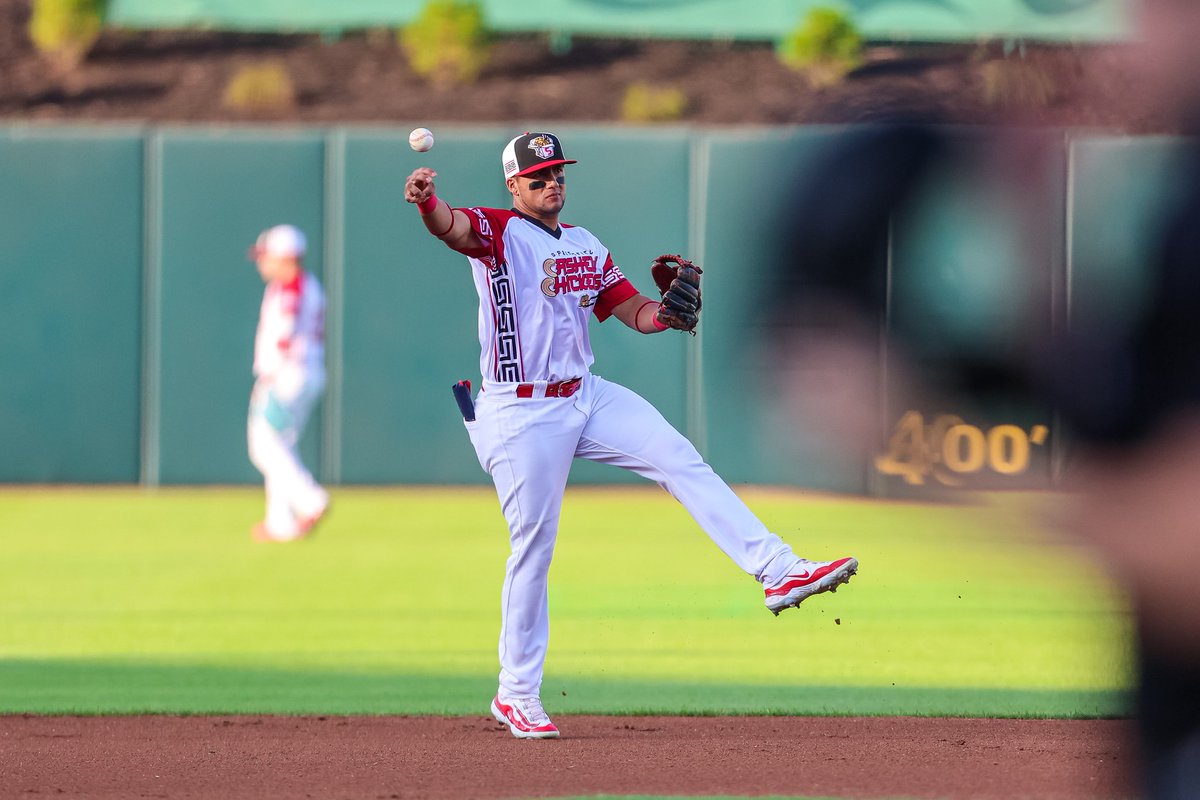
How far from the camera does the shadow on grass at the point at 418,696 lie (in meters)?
5.96

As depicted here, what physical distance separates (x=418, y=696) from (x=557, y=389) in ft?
5.32

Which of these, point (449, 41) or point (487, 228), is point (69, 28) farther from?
point (487, 228)

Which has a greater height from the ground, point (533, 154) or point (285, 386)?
point (533, 154)

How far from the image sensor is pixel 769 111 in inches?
728

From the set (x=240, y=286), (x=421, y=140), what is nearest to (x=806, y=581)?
(x=421, y=140)

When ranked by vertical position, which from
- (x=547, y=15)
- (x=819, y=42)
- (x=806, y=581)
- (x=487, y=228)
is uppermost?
(x=547, y=15)

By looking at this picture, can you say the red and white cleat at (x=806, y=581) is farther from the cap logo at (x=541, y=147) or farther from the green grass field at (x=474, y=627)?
the cap logo at (x=541, y=147)

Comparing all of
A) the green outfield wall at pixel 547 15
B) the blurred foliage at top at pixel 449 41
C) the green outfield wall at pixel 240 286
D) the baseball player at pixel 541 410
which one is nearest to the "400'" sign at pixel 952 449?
the baseball player at pixel 541 410

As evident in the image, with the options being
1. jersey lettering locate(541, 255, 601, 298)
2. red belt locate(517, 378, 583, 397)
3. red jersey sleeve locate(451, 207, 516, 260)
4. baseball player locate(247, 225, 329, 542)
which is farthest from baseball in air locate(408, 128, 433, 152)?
baseball player locate(247, 225, 329, 542)

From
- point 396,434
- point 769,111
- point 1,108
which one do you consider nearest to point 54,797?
point 396,434

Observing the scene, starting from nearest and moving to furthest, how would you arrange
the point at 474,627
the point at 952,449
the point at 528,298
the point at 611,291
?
the point at 952,449
the point at 528,298
the point at 611,291
the point at 474,627

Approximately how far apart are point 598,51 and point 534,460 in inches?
612

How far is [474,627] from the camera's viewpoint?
26.2 feet

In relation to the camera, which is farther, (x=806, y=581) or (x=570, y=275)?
(x=570, y=275)
